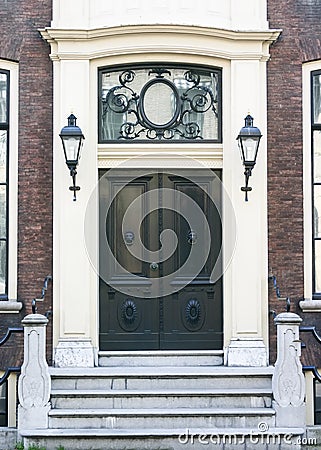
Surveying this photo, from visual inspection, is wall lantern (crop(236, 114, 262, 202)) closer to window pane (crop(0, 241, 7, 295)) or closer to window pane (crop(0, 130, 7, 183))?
window pane (crop(0, 130, 7, 183))

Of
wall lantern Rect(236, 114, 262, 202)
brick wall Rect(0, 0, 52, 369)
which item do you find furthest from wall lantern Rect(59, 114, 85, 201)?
wall lantern Rect(236, 114, 262, 202)

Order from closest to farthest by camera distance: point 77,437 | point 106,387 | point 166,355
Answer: point 77,437, point 106,387, point 166,355

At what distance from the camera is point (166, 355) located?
37.4 feet

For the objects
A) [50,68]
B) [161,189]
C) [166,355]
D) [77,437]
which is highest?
[50,68]

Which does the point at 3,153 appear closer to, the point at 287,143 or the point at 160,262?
the point at 160,262

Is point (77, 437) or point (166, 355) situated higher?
point (166, 355)

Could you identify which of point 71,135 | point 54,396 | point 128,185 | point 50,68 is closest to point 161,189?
point 128,185

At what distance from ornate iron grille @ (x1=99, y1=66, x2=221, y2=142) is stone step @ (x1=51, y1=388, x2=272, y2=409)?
3.37m

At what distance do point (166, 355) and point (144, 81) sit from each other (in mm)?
3587

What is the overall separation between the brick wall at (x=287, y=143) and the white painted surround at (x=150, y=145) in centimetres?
16

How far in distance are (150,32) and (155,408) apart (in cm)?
472

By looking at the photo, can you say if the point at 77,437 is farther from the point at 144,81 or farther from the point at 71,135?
the point at 144,81

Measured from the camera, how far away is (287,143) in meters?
11.7

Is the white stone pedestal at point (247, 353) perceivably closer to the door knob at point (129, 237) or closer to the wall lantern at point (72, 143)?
the door knob at point (129, 237)
